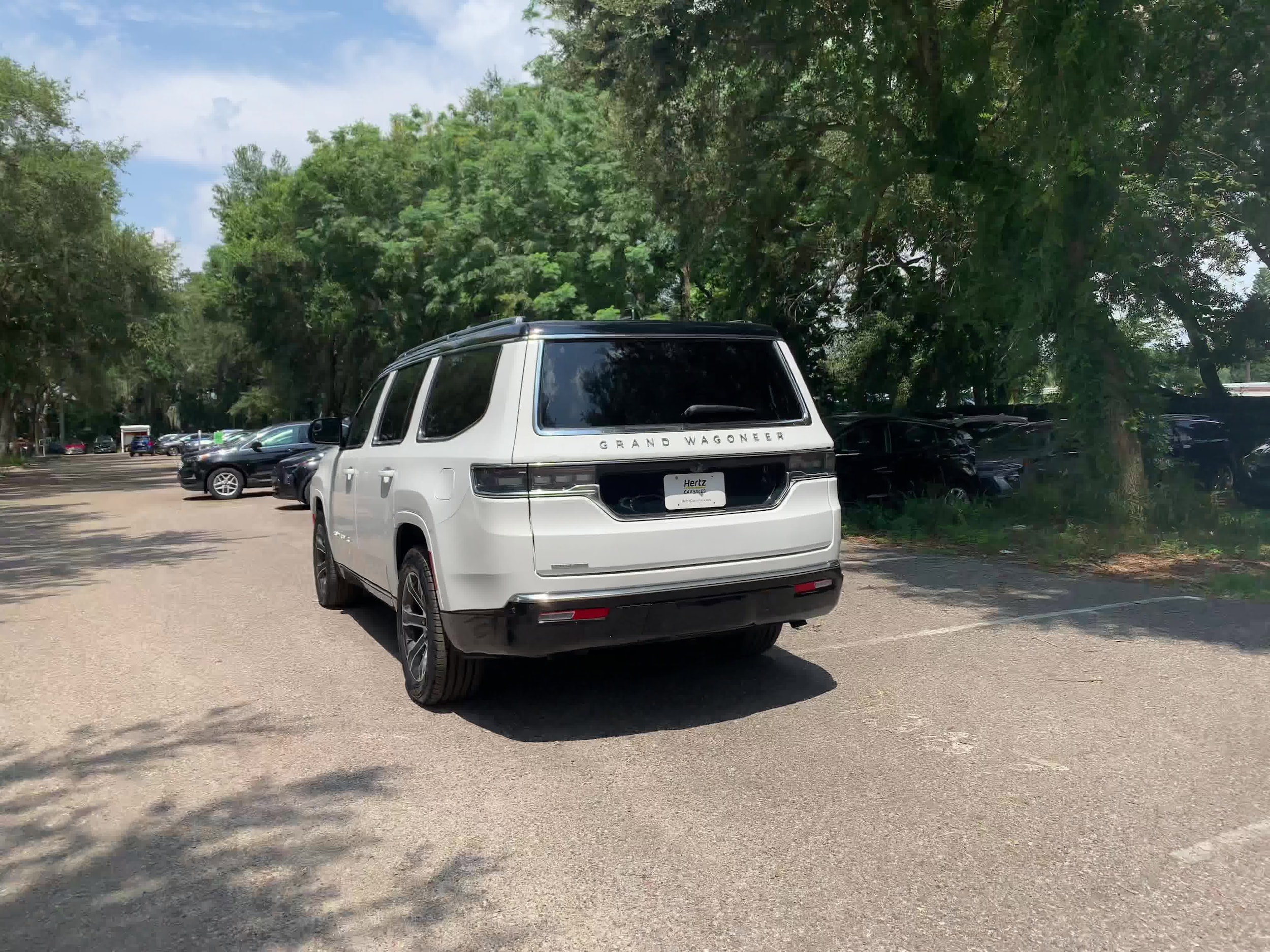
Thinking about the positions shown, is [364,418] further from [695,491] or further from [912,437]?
[912,437]

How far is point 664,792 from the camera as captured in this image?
4.30 m

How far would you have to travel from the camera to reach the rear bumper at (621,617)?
4.77 m

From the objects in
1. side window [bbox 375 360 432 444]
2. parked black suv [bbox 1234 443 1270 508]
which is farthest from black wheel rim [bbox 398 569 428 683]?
parked black suv [bbox 1234 443 1270 508]

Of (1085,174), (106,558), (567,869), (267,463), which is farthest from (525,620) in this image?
(267,463)

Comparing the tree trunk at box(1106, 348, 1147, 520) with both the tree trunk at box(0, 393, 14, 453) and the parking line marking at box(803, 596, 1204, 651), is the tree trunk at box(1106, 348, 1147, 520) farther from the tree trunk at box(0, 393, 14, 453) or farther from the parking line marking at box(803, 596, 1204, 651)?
the tree trunk at box(0, 393, 14, 453)

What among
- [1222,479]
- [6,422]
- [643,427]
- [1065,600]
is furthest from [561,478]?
[6,422]

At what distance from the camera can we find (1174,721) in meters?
5.02

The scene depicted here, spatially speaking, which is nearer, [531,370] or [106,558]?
[531,370]

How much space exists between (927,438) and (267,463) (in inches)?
586

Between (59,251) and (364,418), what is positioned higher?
(59,251)

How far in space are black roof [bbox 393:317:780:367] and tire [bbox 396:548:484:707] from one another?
3.92 feet

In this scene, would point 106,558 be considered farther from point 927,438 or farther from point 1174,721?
point 1174,721

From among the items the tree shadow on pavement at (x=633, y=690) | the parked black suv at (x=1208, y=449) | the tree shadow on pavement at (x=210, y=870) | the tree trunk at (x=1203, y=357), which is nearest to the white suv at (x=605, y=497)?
the tree shadow on pavement at (x=633, y=690)

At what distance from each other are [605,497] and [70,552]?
1094 centimetres
